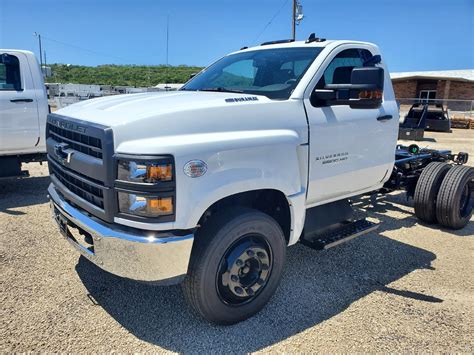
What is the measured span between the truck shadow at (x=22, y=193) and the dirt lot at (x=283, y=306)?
1264mm

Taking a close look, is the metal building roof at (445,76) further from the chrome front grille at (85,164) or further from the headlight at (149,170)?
the headlight at (149,170)

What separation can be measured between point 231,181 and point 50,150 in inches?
69.9

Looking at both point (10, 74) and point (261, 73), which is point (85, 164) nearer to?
point (261, 73)

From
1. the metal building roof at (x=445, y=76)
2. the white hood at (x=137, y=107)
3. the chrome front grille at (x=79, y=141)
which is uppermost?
the metal building roof at (x=445, y=76)

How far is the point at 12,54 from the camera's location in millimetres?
6211

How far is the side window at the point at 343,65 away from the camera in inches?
141

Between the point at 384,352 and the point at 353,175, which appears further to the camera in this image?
the point at 353,175

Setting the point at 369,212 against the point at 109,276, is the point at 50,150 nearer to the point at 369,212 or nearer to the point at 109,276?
the point at 109,276

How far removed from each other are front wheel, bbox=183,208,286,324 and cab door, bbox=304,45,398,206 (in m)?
0.65

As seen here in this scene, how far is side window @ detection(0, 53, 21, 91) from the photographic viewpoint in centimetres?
619

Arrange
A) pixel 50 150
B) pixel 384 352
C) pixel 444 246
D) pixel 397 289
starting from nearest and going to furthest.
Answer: pixel 384 352
pixel 50 150
pixel 397 289
pixel 444 246

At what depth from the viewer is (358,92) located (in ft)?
10.3

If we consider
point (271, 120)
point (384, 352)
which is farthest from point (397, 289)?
point (271, 120)

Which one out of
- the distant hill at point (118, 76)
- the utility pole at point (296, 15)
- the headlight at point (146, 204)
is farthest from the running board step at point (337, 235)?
the distant hill at point (118, 76)
